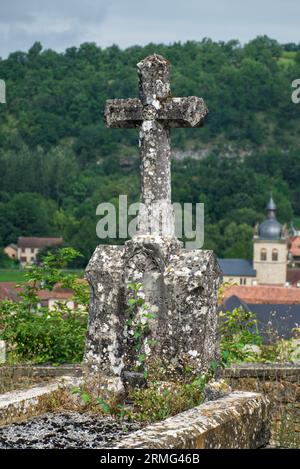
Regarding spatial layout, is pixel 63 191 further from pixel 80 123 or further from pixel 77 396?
pixel 77 396

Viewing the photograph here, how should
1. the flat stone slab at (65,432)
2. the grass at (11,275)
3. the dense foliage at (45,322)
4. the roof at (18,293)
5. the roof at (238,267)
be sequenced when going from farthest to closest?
the roof at (238,267) → the grass at (11,275) → the roof at (18,293) → the dense foliage at (45,322) → the flat stone slab at (65,432)

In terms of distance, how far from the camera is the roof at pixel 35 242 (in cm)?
12694

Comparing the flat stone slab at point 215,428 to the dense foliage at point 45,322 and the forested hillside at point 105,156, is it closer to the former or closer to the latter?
the dense foliage at point 45,322

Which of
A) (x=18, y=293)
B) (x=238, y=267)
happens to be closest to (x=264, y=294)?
(x=238, y=267)

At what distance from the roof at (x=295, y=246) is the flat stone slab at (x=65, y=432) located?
13529 cm

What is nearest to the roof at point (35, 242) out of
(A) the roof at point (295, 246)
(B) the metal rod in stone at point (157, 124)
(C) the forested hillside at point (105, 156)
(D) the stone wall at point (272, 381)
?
(C) the forested hillside at point (105, 156)

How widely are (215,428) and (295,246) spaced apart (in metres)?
139

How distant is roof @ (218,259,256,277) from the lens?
127 metres

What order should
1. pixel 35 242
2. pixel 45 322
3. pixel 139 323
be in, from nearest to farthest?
pixel 139 323
pixel 45 322
pixel 35 242

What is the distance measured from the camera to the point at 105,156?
17562cm

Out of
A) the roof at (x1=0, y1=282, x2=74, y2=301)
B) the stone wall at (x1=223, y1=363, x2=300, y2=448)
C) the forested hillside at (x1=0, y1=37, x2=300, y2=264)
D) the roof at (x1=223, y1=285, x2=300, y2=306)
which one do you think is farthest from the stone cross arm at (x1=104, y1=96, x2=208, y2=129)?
the forested hillside at (x1=0, y1=37, x2=300, y2=264)

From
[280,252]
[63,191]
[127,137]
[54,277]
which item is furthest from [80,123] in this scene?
[54,277]

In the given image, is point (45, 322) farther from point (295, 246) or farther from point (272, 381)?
point (295, 246)

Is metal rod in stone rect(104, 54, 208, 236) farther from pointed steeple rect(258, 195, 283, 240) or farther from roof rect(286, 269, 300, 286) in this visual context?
pointed steeple rect(258, 195, 283, 240)
